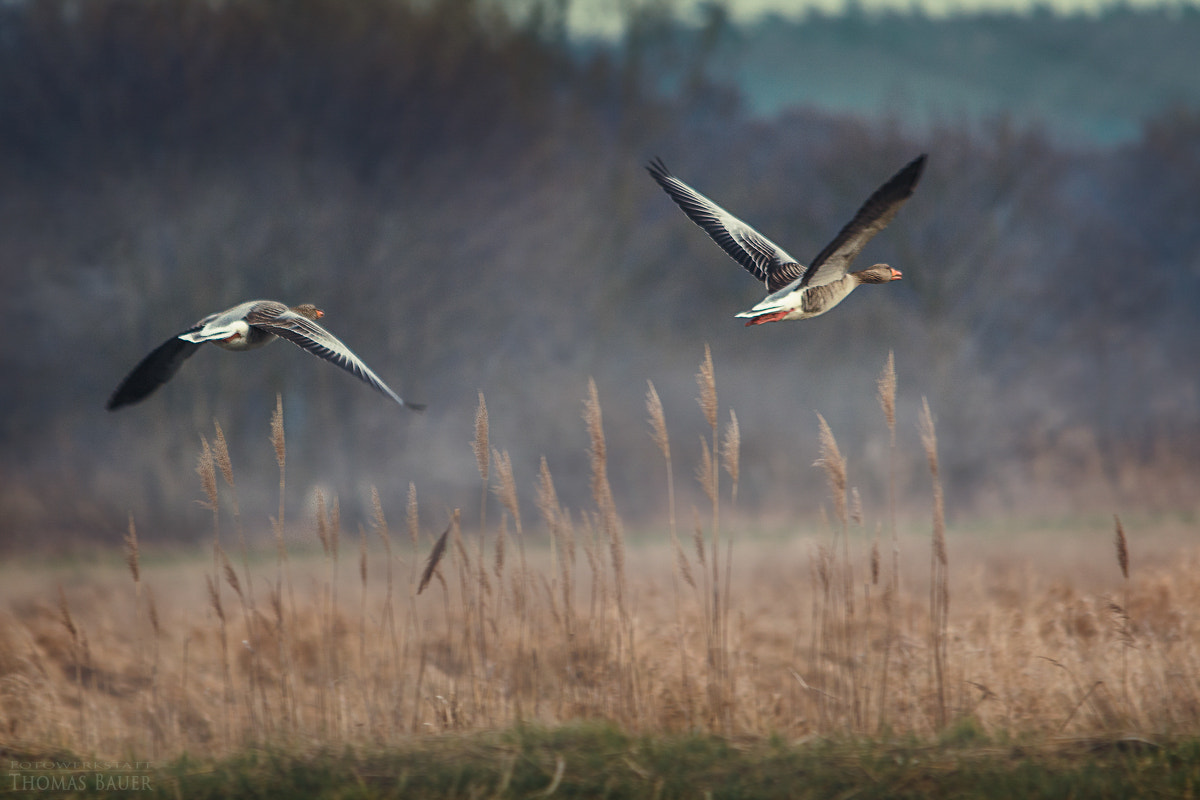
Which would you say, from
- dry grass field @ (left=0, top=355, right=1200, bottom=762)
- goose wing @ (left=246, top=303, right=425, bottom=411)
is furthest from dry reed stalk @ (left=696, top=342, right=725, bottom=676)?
goose wing @ (left=246, top=303, right=425, bottom=411)

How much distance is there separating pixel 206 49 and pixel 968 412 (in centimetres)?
1461

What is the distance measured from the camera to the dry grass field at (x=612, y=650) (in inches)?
215

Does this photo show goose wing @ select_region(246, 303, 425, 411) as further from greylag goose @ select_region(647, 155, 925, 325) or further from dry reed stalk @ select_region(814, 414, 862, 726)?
dry reed stalk @ select_region(814, 414, 862, 726)

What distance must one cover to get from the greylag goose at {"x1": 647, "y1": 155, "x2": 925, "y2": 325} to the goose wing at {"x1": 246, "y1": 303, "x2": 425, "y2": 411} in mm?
1811

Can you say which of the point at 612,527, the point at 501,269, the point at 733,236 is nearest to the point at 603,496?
the point at 612,527

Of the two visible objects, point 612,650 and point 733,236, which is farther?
point 612,650

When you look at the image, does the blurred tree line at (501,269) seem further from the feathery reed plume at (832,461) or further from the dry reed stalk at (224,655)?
the feathery reed plume at (832,461)

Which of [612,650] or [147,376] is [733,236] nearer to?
[612,650]

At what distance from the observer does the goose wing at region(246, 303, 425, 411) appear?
196 inches

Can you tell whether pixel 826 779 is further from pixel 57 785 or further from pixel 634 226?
pixel 634 226

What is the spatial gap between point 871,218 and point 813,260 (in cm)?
46

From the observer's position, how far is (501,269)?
59.6 feet

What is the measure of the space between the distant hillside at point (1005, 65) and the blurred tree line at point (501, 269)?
408cm

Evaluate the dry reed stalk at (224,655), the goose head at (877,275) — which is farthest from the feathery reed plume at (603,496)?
the dry reed stalk at (224,655)
